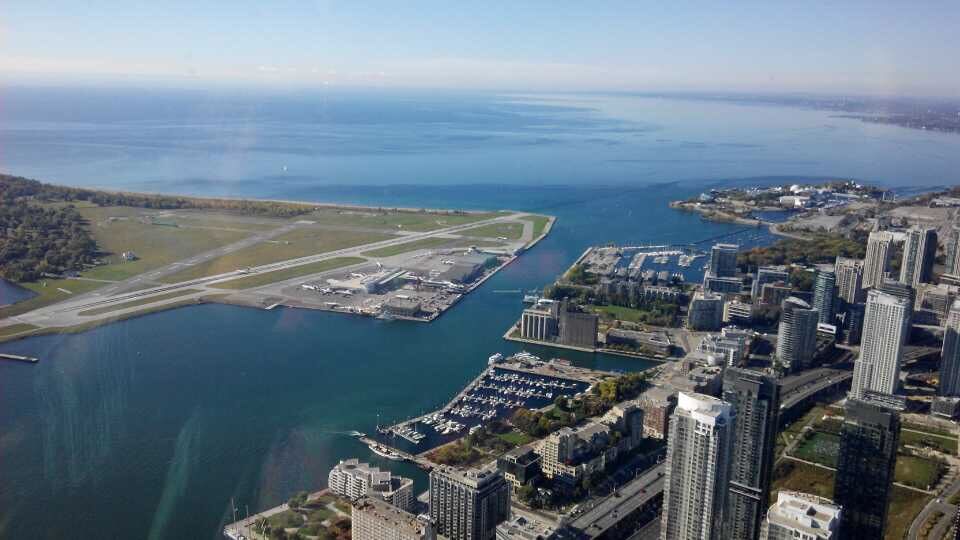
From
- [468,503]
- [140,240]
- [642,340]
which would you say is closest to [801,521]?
[468,503]

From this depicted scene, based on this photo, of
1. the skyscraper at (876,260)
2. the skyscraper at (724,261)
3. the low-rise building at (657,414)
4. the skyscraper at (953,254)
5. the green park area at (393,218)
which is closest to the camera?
the low-rise building at (657,414)

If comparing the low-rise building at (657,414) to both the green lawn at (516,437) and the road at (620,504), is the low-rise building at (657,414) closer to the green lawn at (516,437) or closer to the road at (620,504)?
the road at (620,504)

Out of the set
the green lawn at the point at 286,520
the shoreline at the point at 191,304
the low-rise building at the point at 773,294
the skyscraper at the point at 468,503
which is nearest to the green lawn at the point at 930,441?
the low-rise building at the point at 773,294

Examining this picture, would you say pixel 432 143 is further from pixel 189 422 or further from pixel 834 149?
pixel 189 422

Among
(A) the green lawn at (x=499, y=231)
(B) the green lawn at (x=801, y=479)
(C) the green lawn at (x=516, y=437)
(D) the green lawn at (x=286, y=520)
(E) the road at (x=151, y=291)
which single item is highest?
(A) the green lawn at (x=499, y=231)

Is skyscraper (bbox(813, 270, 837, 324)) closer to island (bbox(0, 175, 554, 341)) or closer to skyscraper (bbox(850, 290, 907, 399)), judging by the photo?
skyscraper (bbox(850, 290, 907, 399))

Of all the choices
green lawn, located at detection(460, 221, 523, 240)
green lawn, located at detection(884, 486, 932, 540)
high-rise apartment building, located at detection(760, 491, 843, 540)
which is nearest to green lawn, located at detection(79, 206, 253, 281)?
green lawn, located at detection(460, 221, 523, 240)

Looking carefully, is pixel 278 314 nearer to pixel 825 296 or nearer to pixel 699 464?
pixel 699 464

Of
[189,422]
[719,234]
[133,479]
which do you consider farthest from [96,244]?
[719,234]
